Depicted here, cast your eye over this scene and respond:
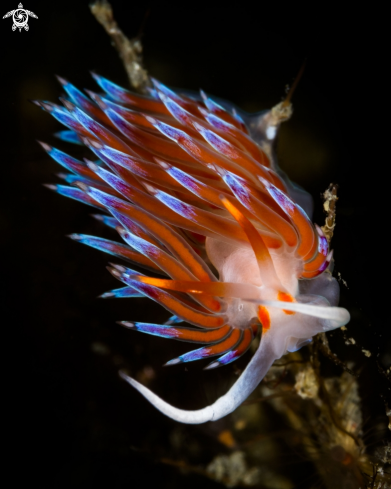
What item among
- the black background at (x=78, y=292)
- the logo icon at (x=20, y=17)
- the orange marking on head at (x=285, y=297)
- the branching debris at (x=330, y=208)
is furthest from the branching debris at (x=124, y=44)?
the orange marking on head at (x=285, y=297)

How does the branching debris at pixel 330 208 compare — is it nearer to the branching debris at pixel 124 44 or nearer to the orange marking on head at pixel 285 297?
the orange marking on head at pixel 285 297

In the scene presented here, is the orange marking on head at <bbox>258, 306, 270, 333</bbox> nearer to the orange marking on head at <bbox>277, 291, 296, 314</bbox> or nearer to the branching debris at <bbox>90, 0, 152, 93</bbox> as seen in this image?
the orange marking on head at <bbox>277, 291, 296, 314</bbox>

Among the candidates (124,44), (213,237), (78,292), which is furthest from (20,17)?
(213,237)

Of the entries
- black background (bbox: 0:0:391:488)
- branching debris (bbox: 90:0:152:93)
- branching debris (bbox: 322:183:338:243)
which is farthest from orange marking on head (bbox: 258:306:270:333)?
branching debris (bbox: 90:0:152:93)

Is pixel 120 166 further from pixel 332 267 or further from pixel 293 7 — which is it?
pixel 293 7

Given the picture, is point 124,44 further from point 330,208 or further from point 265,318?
point 265,318
